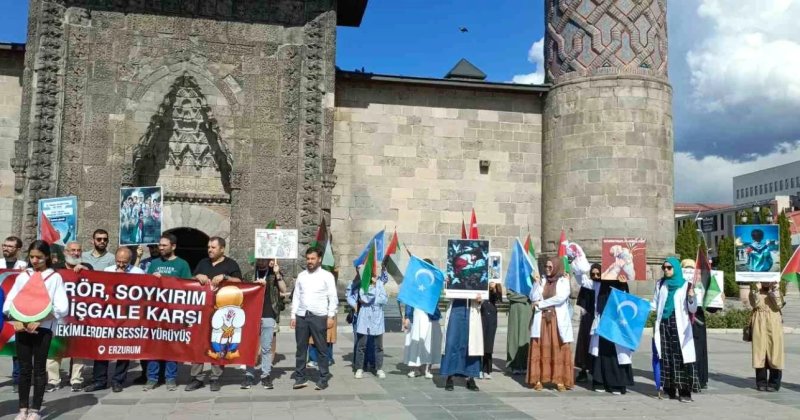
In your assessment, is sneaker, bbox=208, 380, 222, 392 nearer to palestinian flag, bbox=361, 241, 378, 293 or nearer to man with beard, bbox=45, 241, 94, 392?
man with beard, bbox=45, 241, 94, 392

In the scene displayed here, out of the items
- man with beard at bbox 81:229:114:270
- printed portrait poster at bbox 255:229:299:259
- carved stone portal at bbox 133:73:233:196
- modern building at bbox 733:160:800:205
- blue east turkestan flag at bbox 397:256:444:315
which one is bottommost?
blue east turkestan flag at bbox 397:256:444:315

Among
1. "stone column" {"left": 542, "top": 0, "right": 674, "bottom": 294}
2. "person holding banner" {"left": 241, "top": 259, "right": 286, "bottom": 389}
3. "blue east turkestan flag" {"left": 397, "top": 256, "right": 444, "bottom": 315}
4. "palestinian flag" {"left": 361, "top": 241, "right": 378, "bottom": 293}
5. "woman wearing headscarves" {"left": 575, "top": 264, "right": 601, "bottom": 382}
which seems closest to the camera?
"person holding banner" {"left": 241, "top": 259, "right": 286, "bottom": 389}

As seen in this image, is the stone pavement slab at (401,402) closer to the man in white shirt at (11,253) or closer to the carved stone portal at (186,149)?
the man in white shirt at (11,253)

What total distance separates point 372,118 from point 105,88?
7254mm

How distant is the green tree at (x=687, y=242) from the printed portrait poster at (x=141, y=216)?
46.4 m

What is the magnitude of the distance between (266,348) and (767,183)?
12741 cm

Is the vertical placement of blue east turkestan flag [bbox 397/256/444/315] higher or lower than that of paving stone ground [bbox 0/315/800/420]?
higher

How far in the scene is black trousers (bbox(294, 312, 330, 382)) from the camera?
29.9ft

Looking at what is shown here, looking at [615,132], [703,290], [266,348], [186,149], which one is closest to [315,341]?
[266,348]

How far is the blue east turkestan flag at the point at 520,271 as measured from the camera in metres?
10.3

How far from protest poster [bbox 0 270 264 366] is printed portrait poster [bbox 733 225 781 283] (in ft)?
24.3

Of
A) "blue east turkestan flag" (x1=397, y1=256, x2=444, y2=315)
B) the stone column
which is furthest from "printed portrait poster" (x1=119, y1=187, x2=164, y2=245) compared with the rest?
the stone column

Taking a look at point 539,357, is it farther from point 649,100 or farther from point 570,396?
point 649,100

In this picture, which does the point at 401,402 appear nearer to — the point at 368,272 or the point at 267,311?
the point at 267,311
